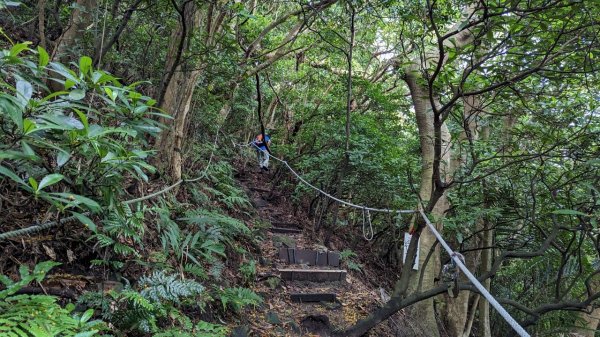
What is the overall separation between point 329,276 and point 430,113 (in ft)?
9.31

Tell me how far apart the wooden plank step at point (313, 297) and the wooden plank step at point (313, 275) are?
0.42 metres

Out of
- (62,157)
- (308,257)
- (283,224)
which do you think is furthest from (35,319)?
(283,224)

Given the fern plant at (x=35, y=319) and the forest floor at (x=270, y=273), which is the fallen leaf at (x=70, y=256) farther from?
the fern plant at (x=35, y=319)

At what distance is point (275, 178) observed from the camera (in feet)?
27.2

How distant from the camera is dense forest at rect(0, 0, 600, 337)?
1.81 meters

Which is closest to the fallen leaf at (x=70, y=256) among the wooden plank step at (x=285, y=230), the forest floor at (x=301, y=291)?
the forest floor at (x=301, y=291)

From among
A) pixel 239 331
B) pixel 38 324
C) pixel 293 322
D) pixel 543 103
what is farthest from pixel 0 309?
pixel 543 103

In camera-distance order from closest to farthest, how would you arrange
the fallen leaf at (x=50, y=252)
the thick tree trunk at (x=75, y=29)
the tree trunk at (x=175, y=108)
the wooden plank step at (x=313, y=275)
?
the fallen leaf at (x=50, y=252) → the thick tree trunk at (x=75, y=29) → the tree trunk at (x=175, y=108) → the wooden plank step at (x=313, y=275)

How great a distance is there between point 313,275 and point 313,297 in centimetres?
51

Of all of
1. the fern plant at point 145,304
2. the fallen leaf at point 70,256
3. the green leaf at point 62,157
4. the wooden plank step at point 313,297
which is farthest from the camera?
the wooden plank step at point 313,297

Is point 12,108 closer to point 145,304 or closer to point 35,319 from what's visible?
point 35,319

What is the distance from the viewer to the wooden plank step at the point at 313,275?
4.88 m

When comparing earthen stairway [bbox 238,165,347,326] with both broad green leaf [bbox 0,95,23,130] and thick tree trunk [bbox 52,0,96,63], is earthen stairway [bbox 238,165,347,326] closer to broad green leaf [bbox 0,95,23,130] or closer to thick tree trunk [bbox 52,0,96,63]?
thick tree trunk [bbox 52,0,96,63]

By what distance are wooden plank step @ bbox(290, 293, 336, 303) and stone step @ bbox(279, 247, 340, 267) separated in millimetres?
803
